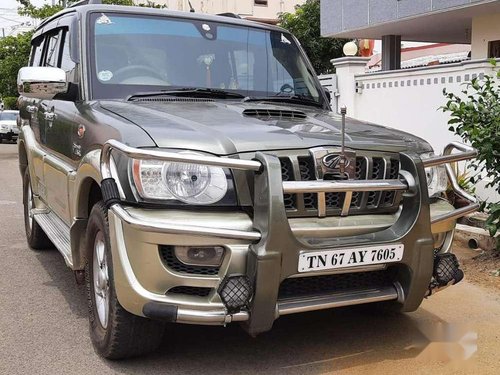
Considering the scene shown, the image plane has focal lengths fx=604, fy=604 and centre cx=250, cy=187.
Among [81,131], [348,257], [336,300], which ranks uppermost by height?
[81,131]

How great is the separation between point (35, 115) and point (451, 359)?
399cm

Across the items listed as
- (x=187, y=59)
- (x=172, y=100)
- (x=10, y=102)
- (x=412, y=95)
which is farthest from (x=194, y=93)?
(x=10, y=102)

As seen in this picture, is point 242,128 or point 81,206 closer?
point 242,128

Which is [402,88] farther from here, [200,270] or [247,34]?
[200,270]

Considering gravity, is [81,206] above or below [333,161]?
below

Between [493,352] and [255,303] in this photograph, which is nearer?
[255,303]

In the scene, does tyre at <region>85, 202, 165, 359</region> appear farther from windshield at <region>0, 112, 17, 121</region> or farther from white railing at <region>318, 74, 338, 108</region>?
windshield at <region>0, 112, 17, 121</region>

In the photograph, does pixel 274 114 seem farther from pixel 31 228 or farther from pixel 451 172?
pixel 31 228

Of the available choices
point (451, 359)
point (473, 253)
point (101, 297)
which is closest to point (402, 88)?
point (473, 253)

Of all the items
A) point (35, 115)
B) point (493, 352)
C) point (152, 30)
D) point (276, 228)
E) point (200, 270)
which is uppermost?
point (152, 30)

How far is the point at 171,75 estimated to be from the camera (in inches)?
164

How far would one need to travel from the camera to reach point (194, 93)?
4.08m

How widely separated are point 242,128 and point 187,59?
1.28 metres

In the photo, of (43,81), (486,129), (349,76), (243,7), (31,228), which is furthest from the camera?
(243,7)
